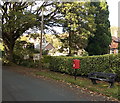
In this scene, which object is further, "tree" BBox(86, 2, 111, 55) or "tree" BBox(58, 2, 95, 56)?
"tree" BBox(86, 2, 111, 55)

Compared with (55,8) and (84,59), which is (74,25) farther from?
(84,59)

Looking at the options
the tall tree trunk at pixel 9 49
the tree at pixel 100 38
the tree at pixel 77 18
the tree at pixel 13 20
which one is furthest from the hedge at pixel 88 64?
the tree at pixel 100 38

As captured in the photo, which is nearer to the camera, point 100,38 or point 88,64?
point 88,64

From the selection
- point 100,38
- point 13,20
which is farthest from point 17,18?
point 100,38

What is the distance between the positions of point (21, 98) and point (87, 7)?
Answer: 1237 cm

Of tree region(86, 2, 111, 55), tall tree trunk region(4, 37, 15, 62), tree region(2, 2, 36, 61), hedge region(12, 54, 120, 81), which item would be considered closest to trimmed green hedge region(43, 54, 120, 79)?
hedge region(12, 54, 120, 81)

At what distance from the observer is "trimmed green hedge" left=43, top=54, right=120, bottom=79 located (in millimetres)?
9711

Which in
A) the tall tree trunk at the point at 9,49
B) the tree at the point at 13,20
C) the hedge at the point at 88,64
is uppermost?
the tree at the point at 13,20

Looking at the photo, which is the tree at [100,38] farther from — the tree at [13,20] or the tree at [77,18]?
the tree at [13,20]

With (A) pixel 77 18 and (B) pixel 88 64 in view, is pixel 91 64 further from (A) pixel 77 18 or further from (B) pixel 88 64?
(A) pixel 77 18

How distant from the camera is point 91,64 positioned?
1138 centimetres

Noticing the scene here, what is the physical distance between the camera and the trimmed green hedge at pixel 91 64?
382 inches

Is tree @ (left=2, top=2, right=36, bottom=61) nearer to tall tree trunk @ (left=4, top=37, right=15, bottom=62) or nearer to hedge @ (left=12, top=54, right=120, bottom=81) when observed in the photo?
tall tree trunk @ (left=4, top=37, right=15, bottom=62)

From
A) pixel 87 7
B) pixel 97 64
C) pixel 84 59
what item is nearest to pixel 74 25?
pixel 87 7
